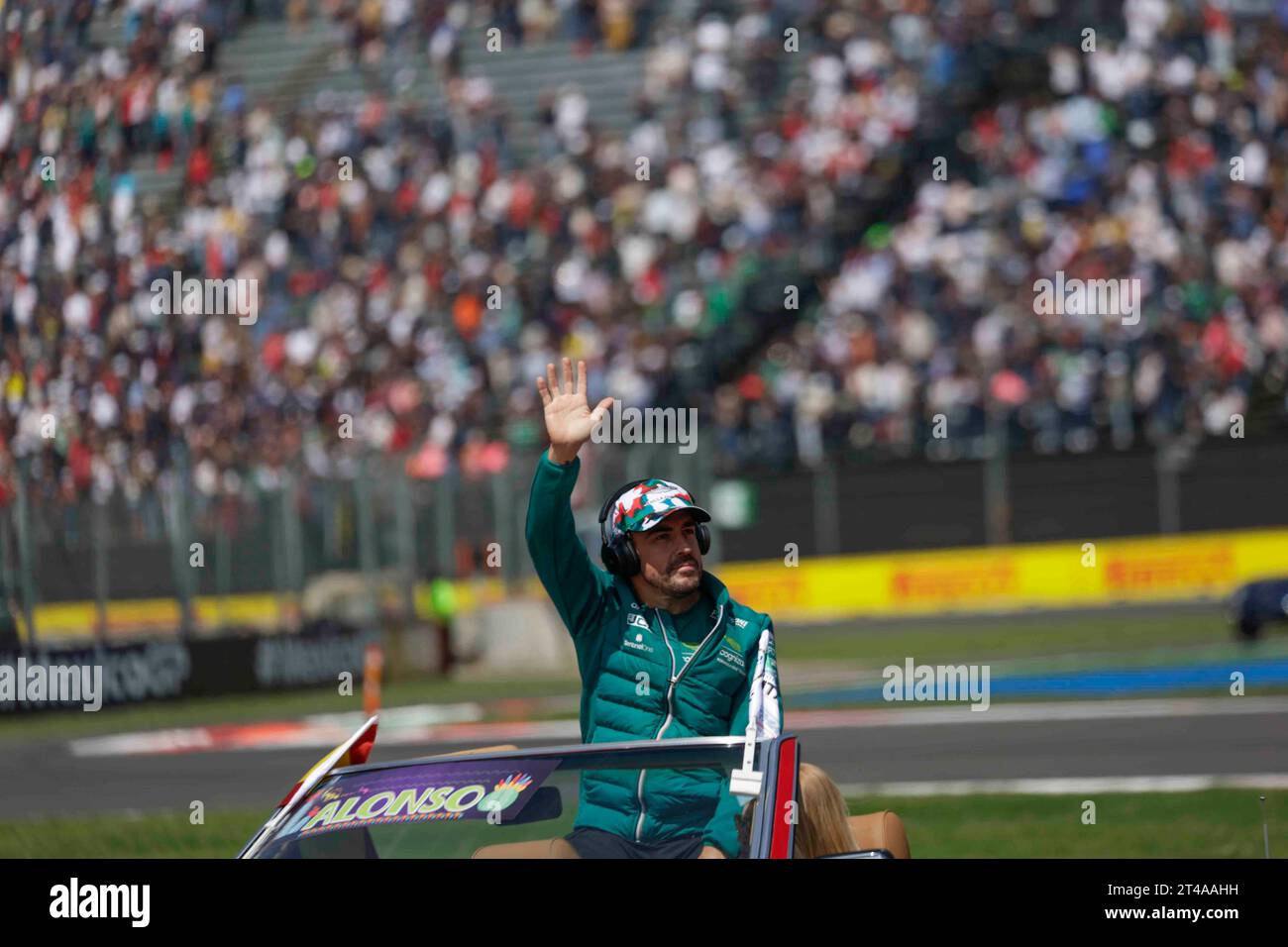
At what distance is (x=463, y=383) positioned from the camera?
26.6 m

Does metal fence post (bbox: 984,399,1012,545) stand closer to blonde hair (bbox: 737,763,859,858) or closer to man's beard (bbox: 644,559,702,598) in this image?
man's beard (bbox: 644,559,702,598)

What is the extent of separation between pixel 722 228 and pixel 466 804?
23.5 m

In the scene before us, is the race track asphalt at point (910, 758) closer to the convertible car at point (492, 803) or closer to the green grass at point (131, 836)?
the green grass at point (131, 836)

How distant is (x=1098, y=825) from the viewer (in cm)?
1020

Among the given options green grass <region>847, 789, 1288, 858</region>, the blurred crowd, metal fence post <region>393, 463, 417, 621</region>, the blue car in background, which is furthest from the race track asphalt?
the blurred crowd

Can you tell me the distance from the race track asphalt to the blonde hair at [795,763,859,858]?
25.6ft

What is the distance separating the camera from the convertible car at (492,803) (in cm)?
434

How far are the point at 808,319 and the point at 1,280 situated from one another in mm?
11320

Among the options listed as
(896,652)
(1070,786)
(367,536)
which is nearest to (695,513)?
(1070,786)

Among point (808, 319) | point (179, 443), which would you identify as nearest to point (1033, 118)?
point (808, 319)

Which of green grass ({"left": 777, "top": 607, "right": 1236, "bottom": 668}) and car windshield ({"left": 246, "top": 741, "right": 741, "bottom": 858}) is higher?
car windshield ({"left": 246, "top": 741, "right": 741, "bottom": 858})

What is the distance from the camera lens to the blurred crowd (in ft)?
81.4

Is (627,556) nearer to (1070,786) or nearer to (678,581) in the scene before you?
(678,581)
